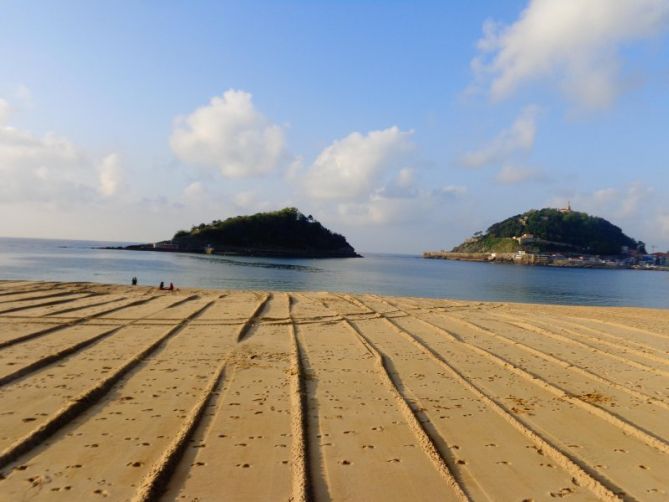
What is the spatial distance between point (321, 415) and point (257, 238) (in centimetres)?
15440

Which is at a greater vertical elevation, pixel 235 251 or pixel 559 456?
pixel 235 251

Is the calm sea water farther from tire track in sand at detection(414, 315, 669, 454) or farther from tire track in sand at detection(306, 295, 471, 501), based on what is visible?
tire track in sand at detection(306, 295, 471, 501)

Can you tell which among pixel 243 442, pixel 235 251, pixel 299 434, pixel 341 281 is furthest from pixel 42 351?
pixel 235 251

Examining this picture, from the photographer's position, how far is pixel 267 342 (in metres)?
13.2

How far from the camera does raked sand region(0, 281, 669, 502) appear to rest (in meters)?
5.35

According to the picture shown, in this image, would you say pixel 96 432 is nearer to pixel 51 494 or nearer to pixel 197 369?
pixel 51 494

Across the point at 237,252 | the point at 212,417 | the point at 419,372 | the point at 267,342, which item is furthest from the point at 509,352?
the point at 237,252

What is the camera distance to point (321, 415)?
7.47 m

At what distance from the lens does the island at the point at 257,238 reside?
15362 centimetres

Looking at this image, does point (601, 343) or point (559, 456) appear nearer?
point (559, 456)

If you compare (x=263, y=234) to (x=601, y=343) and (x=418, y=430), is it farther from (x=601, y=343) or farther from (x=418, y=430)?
(x=418, y=430)

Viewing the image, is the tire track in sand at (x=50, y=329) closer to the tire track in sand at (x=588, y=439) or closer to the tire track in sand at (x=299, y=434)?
the tire track in sand at (x=299, y=434)

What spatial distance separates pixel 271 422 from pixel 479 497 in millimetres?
3192

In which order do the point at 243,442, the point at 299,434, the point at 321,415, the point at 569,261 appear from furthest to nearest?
the point at 569,261
the point at 321,415
the point at 299,434
the point at 243,442
